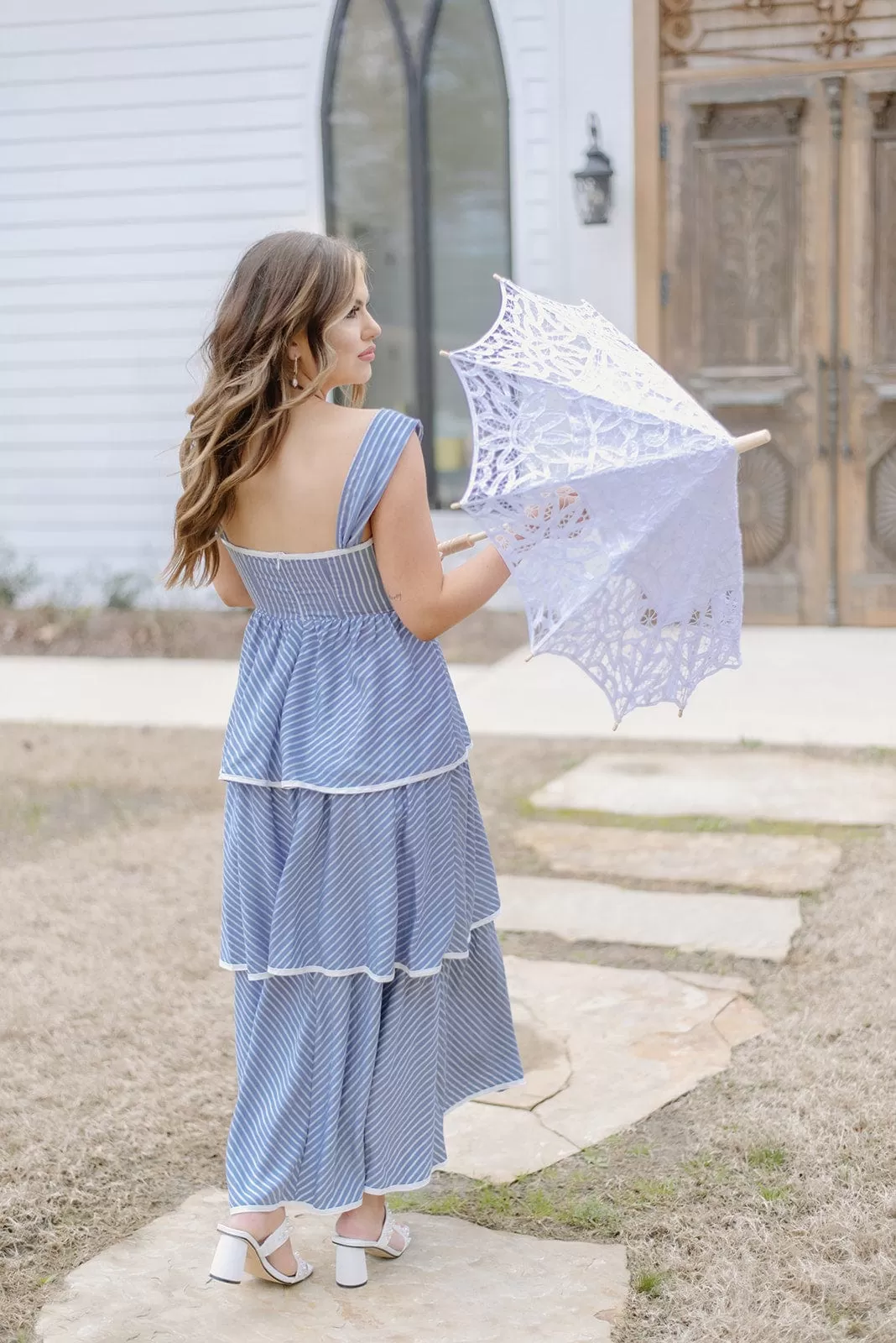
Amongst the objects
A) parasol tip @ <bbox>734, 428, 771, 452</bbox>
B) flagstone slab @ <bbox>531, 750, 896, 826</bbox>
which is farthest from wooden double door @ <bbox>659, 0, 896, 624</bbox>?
parasol tip @ <bbox>734, 428, 771, 452</bbox>

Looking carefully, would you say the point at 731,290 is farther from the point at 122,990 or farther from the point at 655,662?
the point at 655,662

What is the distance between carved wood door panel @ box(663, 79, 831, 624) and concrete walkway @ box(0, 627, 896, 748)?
1.52 feet

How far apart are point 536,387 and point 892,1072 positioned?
1528 mm


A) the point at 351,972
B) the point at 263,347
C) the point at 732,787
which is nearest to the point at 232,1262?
the point at 351,972

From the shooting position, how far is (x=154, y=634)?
7969 millimetres

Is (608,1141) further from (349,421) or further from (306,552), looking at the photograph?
(349,421)

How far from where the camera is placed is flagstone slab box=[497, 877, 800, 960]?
145 inches

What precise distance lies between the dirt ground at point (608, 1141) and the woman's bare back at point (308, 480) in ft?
3.82

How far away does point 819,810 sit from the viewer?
4625 millimetres

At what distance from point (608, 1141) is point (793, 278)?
18.4 ft

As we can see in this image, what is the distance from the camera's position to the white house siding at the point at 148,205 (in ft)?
25.5

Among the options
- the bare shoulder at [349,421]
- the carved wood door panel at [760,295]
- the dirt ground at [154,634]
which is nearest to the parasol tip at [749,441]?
the bare shoulder at [349,421]

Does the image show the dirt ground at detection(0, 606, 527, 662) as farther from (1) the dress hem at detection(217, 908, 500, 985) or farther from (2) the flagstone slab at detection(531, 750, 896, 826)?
(1) the dress hem at detection(217, 908, 500, 985)

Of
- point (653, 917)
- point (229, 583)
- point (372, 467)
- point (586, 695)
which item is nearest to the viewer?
point (372, 467)
